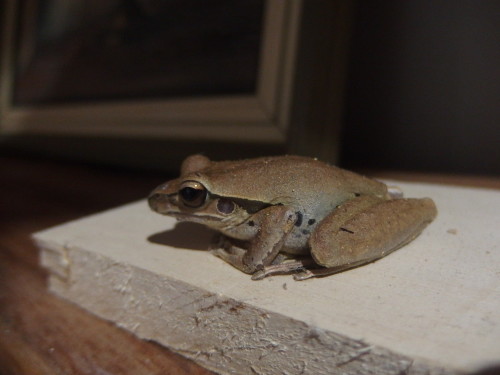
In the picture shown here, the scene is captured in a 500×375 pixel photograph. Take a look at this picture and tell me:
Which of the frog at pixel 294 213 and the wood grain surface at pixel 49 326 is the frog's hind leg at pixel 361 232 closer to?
the frog at pixel 294 213

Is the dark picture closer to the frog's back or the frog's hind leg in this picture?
the frog's back

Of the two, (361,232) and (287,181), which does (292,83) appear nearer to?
(287,181)

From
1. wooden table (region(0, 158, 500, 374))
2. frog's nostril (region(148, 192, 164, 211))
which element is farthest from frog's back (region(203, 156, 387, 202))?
wooden table (region(0, 158, 500, 374))

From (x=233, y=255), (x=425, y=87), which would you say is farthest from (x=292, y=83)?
(x=233, y=255)

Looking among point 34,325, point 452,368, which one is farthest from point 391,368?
point 34,325

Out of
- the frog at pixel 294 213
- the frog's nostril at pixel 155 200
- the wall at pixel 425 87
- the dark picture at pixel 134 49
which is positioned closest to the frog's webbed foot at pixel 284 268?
the frog at pixel 294 213
